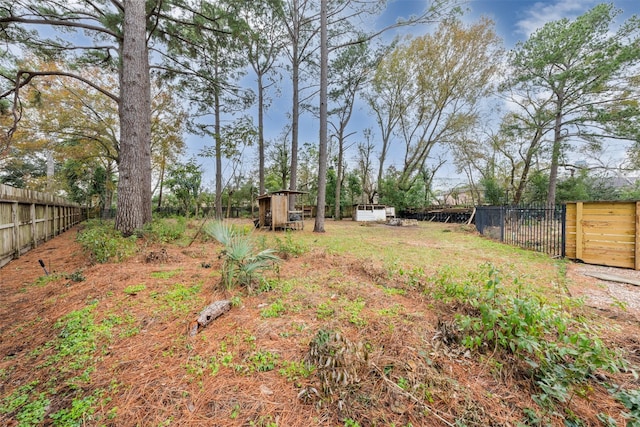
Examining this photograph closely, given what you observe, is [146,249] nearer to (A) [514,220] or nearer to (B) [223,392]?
(B) [223,392]

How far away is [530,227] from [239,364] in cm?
863

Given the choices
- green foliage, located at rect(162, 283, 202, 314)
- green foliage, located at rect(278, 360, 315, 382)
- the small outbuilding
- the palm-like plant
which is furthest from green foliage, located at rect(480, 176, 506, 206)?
green foliage, located at rect(162, 283, 202, 314)

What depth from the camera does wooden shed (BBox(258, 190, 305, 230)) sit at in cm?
947

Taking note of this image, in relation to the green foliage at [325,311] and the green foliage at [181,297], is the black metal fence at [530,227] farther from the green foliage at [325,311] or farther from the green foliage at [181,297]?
the green foliage at [181,297]

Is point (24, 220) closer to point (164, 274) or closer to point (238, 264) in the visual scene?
point (164, 274)

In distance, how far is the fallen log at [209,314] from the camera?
2.06 metres

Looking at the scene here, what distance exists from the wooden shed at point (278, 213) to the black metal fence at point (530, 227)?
24.5ft

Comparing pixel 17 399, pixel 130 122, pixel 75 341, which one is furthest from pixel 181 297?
pixel 130 122

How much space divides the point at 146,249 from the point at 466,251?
7.37 meters

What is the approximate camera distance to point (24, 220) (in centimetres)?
559

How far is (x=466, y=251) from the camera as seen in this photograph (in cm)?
595

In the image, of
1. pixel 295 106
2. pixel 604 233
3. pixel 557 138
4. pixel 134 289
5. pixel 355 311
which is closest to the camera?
pixel 355 311

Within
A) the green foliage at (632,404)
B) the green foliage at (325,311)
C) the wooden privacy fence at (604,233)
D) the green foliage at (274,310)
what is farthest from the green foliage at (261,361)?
the wooden privacy fence at (604,233)

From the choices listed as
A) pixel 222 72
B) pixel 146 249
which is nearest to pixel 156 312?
pixel 146 249
